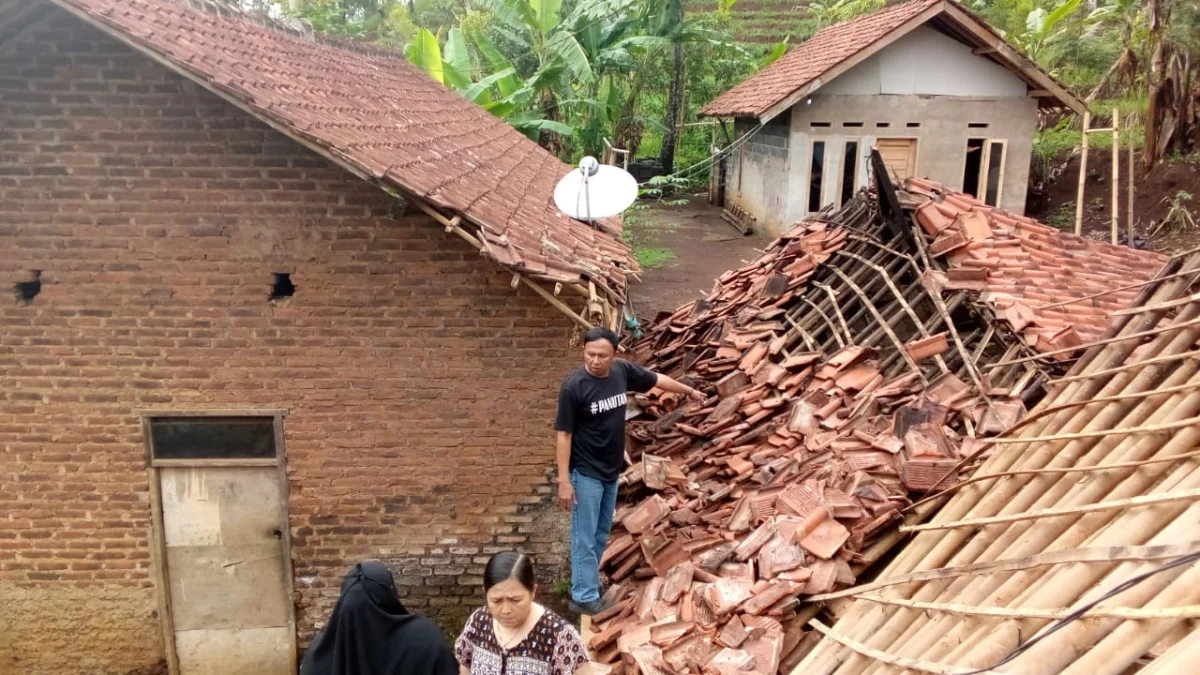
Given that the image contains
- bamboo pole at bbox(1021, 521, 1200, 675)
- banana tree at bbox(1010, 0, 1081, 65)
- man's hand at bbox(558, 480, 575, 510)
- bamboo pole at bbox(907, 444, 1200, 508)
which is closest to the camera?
bamboo pole at bbox(1021, 521, 1200, 675)

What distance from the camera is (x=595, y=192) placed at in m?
6.50

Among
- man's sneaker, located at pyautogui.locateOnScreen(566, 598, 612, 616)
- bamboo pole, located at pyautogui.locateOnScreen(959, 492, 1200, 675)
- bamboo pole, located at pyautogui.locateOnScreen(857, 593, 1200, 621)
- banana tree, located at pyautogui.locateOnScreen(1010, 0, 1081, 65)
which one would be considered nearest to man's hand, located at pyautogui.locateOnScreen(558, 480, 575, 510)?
man's sneaker, located at pyautogui.locateOnScreen(566, 598, 612, 616)

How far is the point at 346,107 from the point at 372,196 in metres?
1.73

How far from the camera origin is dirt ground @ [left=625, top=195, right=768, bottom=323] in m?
14.0

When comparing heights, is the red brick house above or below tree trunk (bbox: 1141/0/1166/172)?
below

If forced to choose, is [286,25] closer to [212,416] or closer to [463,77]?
[212,416]

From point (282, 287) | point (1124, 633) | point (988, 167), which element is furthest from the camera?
point (988, 167)

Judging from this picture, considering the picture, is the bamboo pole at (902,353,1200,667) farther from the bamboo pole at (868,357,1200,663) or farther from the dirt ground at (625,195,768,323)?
the dirt ground at (625,195,768,323)

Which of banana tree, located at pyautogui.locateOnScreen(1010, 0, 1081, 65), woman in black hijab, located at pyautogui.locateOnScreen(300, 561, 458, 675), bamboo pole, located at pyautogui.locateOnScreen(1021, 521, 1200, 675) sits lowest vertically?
woman in black hijab, located at pyautogui.locateOnScreen(300, 561, 458, 675)

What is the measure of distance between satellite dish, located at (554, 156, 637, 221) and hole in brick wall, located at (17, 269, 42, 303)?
12.5 feet

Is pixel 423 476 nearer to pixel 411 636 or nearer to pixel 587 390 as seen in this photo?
pixel 587 390

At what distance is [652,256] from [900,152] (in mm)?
5603

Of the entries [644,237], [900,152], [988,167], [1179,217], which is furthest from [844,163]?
[1179,217]

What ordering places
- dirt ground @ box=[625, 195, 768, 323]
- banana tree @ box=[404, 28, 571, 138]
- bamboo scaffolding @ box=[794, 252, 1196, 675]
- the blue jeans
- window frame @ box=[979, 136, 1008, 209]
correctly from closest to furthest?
bamboo scaffolding @ box=[794, 252, 1196, 675] < the blue jeans < dirt ground @ box=[625, 195, 768, 323] < banana tree @ box=[404, 28, 571, 138] < window frame @ box=[979, 136, 1008, 209]
